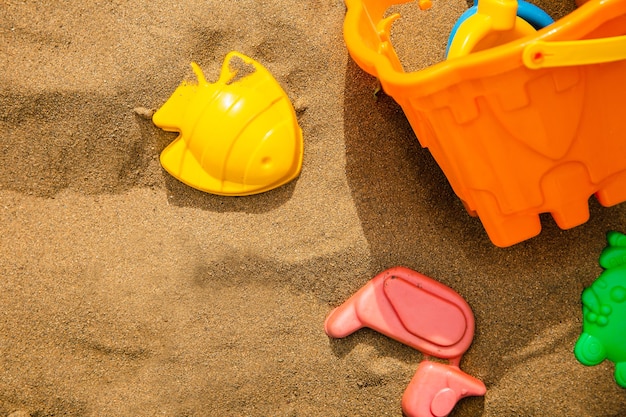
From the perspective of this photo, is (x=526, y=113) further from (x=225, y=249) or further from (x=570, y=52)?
(x=225, y=249)

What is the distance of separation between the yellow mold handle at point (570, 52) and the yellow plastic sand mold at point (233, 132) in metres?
0.49

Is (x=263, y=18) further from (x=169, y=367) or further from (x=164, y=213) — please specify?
(x=169, y=367)

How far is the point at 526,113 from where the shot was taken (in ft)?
3.16

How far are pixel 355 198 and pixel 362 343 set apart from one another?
0.30 meters

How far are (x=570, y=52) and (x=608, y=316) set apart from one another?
0.58 m

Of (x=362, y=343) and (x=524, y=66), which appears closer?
(x=524, y=66)

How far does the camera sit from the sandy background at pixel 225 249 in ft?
3.91

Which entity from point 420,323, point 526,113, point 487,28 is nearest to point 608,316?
point 420,323

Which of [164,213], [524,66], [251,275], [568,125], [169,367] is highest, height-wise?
[524,66]

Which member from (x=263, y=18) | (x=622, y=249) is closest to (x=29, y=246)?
(x=263, y=18)

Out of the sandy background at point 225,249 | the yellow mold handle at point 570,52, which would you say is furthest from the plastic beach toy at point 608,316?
the yellow mold handle at point 570,52

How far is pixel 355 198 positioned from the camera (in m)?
1.21

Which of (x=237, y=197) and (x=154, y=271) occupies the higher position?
(x=237, y=197)

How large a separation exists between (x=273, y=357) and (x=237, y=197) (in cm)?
34
